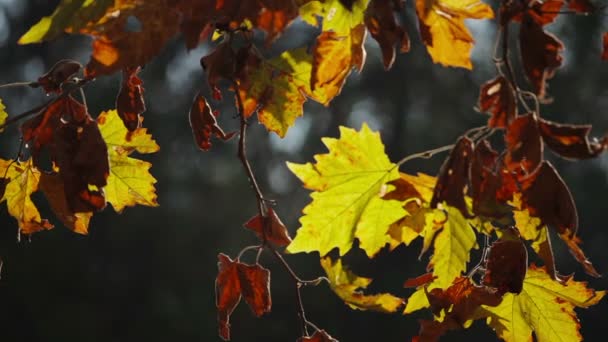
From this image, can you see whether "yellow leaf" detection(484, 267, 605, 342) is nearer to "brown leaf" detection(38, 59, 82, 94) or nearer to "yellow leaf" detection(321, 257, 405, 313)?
"yellow leaf" detection(321, 257, 405, 313)

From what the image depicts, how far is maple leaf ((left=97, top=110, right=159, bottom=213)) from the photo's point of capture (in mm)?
1030

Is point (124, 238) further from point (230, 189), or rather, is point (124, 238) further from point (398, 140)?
point (398, 140)

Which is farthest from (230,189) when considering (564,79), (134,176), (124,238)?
(134,176)

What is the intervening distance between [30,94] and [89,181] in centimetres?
774

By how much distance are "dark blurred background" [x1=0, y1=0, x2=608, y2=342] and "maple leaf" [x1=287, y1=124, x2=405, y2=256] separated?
6040 millimetres

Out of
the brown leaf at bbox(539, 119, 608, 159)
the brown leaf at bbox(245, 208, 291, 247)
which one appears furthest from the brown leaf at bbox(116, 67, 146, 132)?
the brown leaf at bbox(539, 119, 608, 159)

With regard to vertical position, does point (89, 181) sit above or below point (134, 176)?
above

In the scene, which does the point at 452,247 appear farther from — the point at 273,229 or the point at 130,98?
the point at 130,98

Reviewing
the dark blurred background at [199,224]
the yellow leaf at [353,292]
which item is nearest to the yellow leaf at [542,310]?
the yellow leaf at [353,292]

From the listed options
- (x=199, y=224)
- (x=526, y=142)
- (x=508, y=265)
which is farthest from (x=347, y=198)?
(x=199, y=224)

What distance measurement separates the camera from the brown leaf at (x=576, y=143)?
0.64 metres

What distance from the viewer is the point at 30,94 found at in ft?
26.7

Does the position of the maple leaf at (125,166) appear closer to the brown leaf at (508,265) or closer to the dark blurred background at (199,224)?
the brown leaf at (508,265)

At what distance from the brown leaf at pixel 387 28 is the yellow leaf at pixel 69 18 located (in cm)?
20
